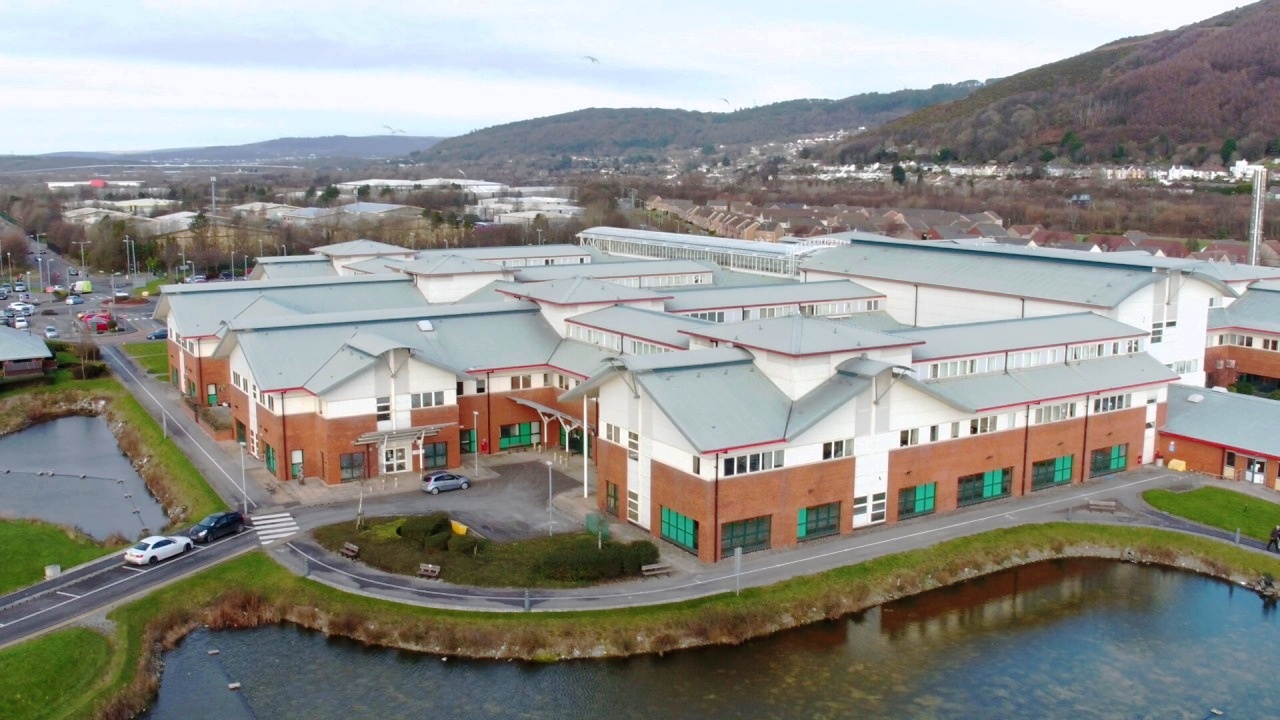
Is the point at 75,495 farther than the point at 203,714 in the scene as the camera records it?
Yes

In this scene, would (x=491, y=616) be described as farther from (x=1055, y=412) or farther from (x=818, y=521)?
(x=1055, y=412)

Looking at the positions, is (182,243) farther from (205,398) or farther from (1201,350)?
(1201,350)

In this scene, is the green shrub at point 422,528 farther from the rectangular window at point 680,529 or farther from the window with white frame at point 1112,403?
the window with white frame at point 1112,403

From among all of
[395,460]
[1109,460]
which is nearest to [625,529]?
[395,460]

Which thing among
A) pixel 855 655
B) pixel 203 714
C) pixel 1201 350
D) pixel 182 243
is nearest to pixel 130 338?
pixel 182 243

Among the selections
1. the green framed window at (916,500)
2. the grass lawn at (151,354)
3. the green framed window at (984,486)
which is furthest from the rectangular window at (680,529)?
the grass lawn at (151,354)

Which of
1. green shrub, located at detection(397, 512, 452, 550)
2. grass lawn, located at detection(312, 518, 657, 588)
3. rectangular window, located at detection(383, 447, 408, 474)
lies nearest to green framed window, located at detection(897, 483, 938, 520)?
grass lawn, located at detection(312, 518, 657, 588)
